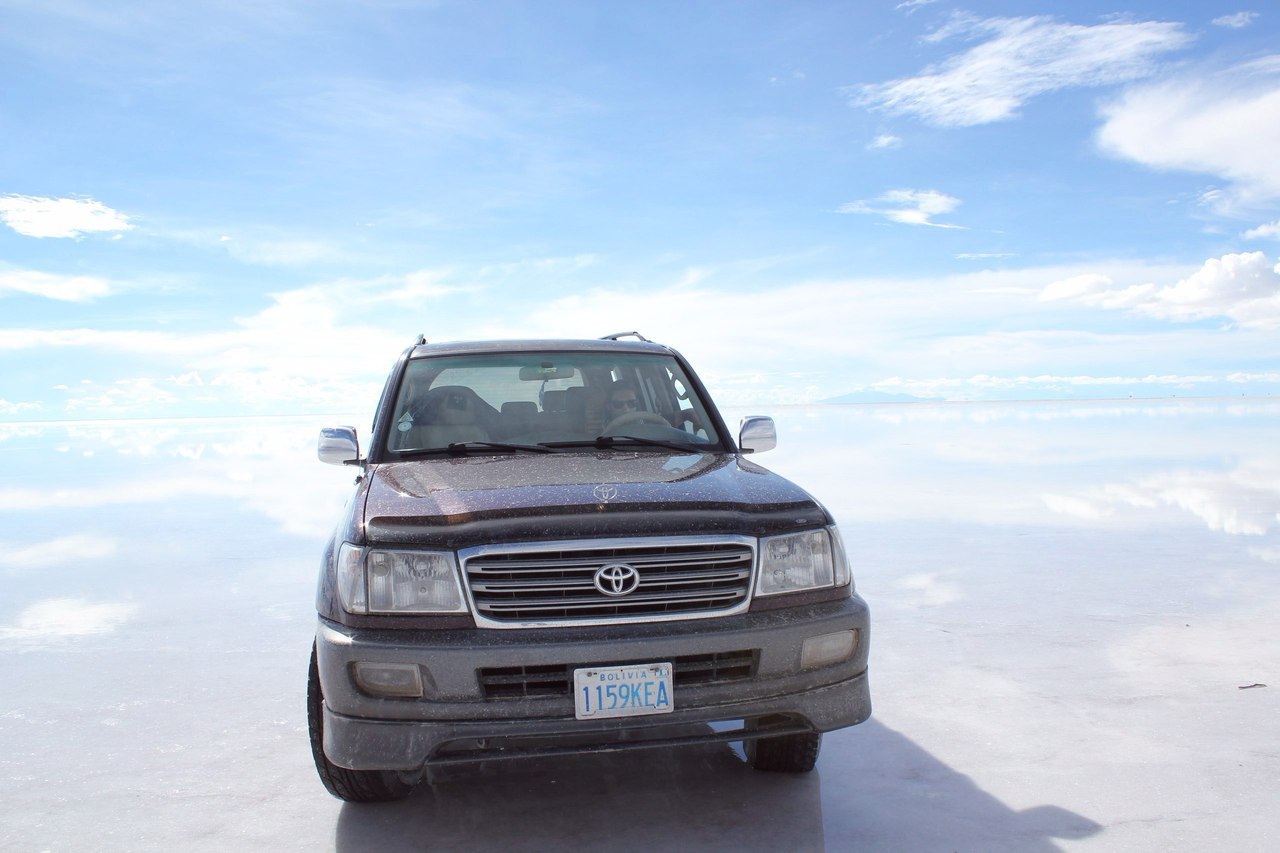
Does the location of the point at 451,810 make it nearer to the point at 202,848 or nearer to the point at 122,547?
the point at 202,848

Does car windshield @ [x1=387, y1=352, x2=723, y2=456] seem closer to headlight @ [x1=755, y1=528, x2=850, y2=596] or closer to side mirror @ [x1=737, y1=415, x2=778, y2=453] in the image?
side mirror @ [x1=737, y1=415, x2=778, y2=453]

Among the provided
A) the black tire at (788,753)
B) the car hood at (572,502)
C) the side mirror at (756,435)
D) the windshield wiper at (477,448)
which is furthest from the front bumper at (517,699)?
the side mirror at (756,435)

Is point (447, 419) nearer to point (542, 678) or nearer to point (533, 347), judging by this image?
point (533, 347)

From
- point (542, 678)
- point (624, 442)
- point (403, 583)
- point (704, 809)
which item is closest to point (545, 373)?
point (624, 442)

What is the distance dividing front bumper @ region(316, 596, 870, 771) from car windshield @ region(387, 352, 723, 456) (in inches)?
50.1

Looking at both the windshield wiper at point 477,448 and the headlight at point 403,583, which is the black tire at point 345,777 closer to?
the headlight at point 403,583

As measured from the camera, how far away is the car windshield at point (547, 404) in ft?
13.9

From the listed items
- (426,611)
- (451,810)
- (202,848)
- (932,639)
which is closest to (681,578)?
(426,611)

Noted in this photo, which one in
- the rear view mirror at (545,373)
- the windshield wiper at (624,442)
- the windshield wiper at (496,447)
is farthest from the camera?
the rear view mirror at (545,373)

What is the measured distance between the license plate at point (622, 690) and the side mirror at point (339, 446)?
1.79 meters

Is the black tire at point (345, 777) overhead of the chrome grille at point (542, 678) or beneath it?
beneath

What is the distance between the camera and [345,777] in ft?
10.7

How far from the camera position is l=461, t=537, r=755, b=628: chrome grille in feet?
9.66

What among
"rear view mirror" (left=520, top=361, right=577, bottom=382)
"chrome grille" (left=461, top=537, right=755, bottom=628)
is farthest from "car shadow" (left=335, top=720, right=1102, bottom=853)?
"rear view mirror" (left=520, top=361, right=577, bottom=382)
